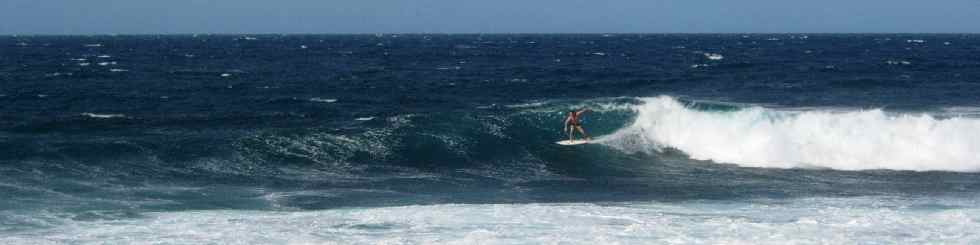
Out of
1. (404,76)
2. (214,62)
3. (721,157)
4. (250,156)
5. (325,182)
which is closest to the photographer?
(325,182)

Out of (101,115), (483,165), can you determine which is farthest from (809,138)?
(101,115)

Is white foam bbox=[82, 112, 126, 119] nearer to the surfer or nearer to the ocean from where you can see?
the ocean

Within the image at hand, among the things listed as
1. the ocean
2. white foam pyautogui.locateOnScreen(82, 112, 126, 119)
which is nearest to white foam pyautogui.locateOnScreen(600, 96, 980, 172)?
the ocean

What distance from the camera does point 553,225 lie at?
1638cm

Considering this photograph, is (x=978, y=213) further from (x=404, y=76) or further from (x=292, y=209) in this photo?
(x=404, y=76)

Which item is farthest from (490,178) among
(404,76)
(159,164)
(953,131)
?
(404,76)

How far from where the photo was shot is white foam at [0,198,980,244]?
15234 millimetres

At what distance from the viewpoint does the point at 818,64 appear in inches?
2653

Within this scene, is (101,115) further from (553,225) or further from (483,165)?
(553,225)

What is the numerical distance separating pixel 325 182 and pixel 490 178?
12.5 ft

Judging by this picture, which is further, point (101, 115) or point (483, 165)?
point (101, 115)

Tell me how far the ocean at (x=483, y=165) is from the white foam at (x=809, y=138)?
0.10m

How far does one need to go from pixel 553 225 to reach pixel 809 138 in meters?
13.8

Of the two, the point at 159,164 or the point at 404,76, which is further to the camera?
the point at 404,76
